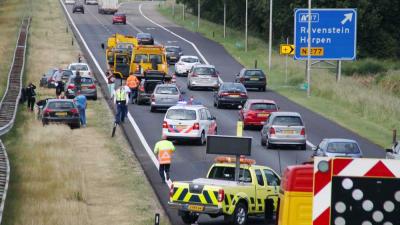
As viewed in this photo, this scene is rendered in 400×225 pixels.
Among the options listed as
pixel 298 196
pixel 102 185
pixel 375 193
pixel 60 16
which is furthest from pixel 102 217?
pixel 60 16

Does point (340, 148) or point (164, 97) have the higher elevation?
point (340, 148)

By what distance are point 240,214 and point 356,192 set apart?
49.1 ft

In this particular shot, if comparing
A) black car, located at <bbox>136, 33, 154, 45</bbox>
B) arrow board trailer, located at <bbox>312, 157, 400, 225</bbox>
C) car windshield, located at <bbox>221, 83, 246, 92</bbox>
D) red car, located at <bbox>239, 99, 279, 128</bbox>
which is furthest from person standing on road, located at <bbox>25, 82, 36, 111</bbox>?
arrow board trailer, located at <bbox>312, 157, 400, 225</bbox>

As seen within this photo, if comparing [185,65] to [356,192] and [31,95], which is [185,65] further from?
[356,192]

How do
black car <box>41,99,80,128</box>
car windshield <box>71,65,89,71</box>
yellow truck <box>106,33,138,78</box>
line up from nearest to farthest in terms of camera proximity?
black car <box>41,99,80,128</box>
car windshield <box>71,65,89,71</box>
yellow truck <box>106,33,138,78</box>

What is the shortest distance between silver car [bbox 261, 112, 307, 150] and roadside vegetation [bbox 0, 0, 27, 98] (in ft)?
71.4

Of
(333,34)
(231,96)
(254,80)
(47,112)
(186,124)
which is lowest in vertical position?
(254,80)

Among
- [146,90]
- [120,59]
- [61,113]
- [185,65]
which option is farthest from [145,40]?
[61,113]

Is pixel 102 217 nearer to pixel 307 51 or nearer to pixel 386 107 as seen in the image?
pixel 386 107

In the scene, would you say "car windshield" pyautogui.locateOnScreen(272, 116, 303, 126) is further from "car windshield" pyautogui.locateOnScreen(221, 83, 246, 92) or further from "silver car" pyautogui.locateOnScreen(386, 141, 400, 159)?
"car windshield" pyautogui.locateOnScreen(221, 83, 246, 92)

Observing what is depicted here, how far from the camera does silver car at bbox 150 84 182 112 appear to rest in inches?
1950

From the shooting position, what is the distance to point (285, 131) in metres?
38.2

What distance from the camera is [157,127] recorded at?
145 ft

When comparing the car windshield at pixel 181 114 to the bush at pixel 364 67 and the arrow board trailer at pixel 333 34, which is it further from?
the bush at pixel 364 67
